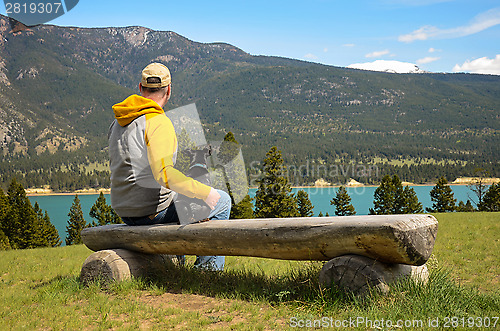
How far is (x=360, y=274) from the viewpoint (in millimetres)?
3996

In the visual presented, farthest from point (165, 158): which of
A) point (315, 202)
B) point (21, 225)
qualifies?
point (315, 202)

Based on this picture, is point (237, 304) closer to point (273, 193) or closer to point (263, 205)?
point (273, 193)

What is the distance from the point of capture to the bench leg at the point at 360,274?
3943mm

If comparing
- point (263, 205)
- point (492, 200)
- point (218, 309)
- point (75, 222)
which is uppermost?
point (218, 309)

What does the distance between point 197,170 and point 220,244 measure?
97cm

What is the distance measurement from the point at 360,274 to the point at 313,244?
0.57 m

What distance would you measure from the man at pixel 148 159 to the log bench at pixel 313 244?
0.35 m

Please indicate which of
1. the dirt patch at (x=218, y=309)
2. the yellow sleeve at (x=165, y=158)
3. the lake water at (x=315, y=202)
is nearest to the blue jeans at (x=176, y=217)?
the yellow sleeve at (x=165, y=158)

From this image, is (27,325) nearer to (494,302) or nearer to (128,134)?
(128,134)

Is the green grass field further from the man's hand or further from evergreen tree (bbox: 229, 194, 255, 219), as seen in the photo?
evergreen tree (bbox: 229, 194, 255, 219)

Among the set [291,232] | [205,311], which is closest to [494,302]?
[291,232]

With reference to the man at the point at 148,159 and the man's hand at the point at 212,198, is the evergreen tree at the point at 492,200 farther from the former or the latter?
the man at the point at 148,159

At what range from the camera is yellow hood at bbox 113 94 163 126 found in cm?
473

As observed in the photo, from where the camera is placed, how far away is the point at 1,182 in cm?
18925
